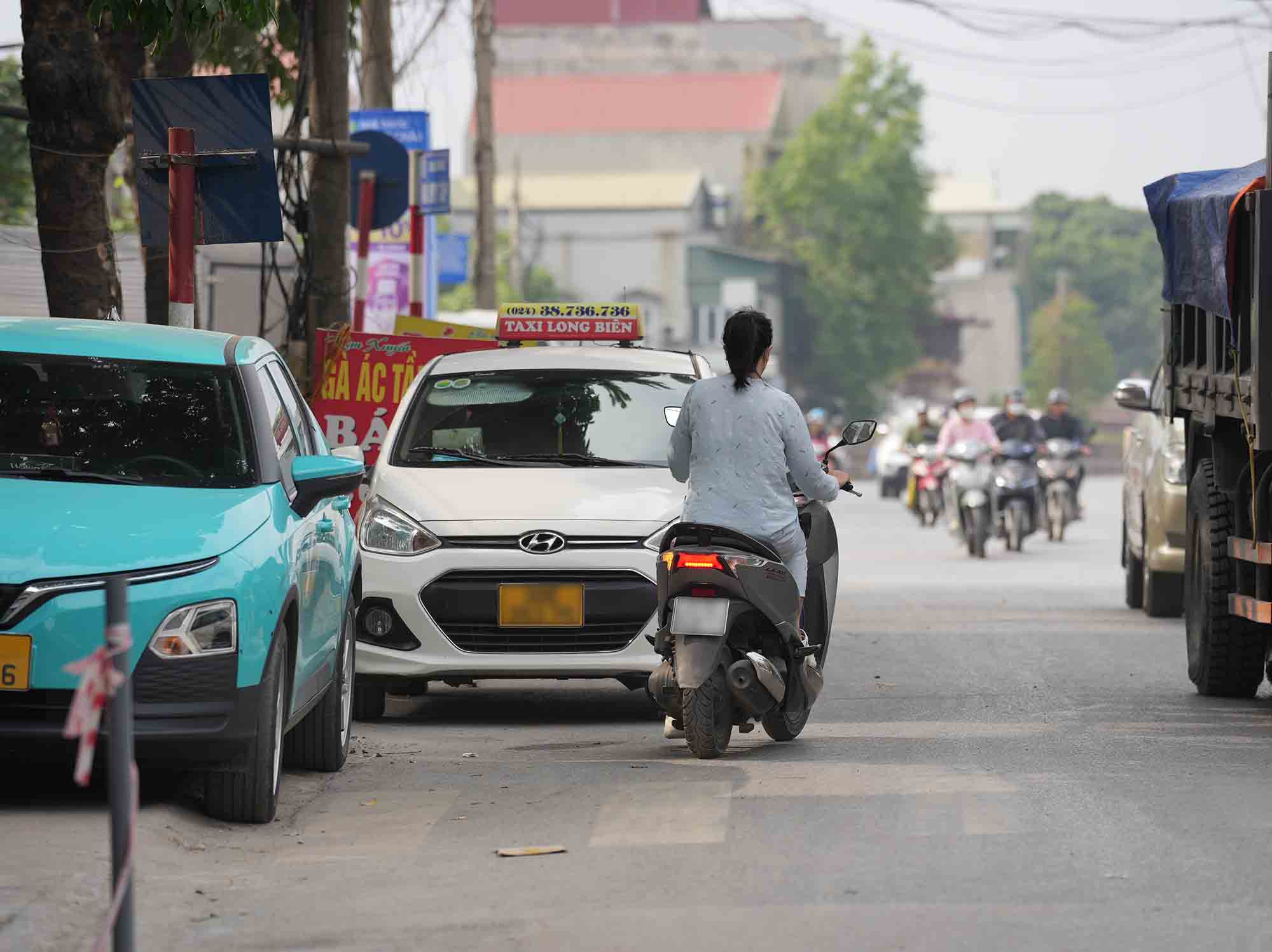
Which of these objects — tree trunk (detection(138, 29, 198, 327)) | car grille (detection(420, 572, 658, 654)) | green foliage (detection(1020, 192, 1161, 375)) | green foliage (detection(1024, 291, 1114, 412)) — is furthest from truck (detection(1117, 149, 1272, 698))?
green foliage (detection(1020, 192, 1161, 375))

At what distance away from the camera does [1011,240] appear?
465 ft

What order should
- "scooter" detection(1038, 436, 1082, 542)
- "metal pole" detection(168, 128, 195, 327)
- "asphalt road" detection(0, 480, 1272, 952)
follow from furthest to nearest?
1. "scooter" detection(1038, 436, 1082, 542)
2. "metal pole" detection(168, 128, 195, 327)
3. "asphalt road" detection(0, 480, 1272, 952)

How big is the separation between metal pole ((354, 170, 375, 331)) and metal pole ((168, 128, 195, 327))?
5.83m

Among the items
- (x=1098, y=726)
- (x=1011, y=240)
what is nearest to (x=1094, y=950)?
(x=1098, y=726)

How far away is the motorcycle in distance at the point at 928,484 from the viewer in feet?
120

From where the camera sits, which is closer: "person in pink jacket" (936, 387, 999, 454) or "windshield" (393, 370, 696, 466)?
"windshield" (393, 370, 696, 466)

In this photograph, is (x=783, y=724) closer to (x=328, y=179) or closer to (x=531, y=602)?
(x=531, y=602)

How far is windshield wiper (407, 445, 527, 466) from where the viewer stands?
10.9 metres

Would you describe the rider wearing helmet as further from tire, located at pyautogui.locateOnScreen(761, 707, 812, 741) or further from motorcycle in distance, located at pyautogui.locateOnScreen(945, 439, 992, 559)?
tire, located at pyautogui.locateOnScreen(761, 707, 812, 741)

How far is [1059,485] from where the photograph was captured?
30.3 m

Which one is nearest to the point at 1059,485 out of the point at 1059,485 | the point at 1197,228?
the point at 1059,485

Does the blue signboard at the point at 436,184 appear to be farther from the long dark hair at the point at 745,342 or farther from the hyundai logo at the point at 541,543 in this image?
the long dark hair at the point at 745,342

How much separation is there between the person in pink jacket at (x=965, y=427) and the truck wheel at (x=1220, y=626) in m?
16.2

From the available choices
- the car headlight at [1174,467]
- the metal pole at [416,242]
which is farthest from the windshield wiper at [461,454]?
the metal pole at [416,242]
